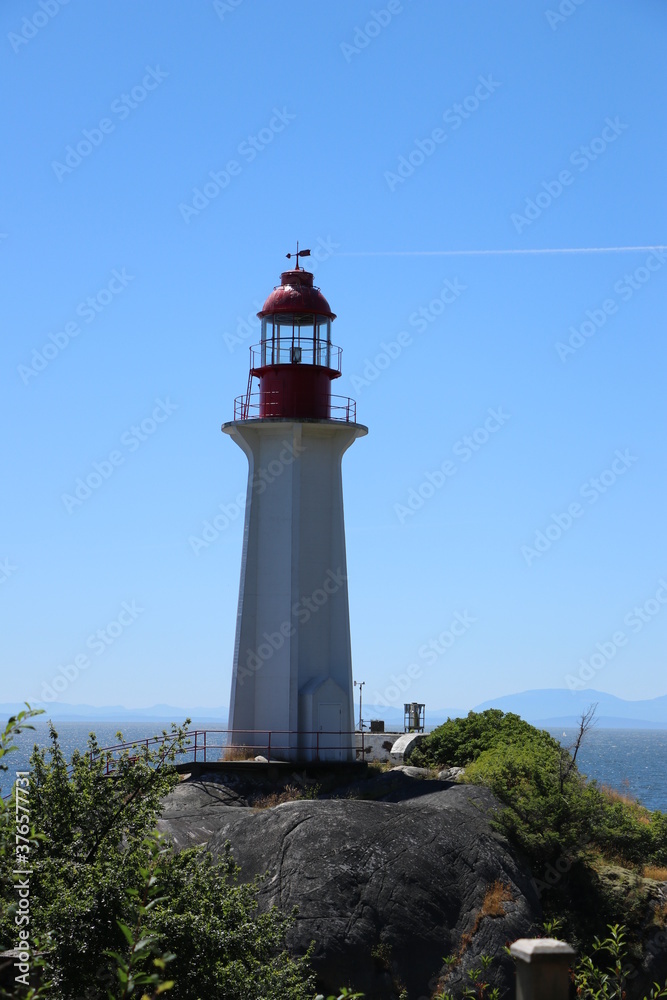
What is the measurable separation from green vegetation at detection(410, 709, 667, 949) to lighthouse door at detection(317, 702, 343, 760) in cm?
491

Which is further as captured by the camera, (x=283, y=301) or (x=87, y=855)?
(x=283, y=301)

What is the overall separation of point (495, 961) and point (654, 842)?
584 centimetres

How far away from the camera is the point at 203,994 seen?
11.1 m

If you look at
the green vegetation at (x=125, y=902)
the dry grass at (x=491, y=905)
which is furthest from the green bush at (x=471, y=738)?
the green vegetation at (x=125, y=902)

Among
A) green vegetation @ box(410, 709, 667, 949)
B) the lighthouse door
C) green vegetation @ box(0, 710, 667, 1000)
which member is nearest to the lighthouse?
the lighthouse door

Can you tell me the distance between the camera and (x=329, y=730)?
3028 centimetres

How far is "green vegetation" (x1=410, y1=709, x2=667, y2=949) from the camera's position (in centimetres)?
2152

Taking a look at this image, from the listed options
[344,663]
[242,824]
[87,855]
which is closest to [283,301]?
[344,663]

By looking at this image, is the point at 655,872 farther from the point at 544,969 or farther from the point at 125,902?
the point at 544,969

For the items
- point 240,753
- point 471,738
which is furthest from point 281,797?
point 471,738

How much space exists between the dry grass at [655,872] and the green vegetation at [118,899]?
11984 millimetres

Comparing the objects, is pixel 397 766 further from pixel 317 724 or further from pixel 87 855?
pixel 87 855

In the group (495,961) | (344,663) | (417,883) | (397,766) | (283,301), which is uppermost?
(283,301)

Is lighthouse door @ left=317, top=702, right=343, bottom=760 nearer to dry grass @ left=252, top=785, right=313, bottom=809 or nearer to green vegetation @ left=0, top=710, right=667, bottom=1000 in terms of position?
dry grass @ left=252, top=785, right=313, bottom=809
